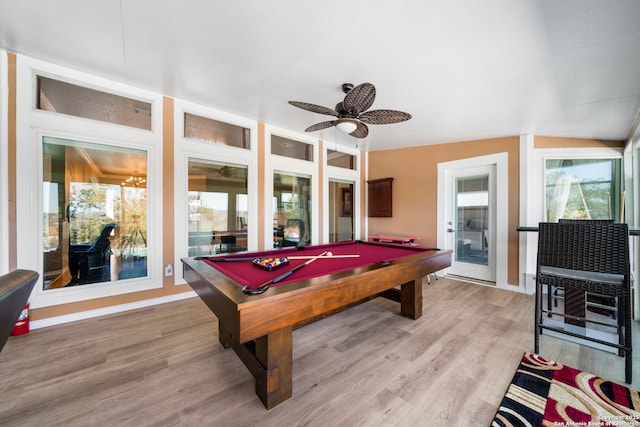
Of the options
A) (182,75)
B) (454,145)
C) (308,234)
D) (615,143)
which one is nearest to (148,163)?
(182,75)

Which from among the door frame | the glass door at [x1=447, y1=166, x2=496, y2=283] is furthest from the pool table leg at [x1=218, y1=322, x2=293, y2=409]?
the glass door at [x1=447, y1=166, x2=496, y2=283]

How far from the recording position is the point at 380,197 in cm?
527

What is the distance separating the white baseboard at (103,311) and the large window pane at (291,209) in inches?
65.7

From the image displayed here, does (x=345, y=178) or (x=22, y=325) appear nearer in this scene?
(x=22, y=325)

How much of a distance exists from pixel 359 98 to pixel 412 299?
2120 millimetres

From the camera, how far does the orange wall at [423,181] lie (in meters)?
3.70

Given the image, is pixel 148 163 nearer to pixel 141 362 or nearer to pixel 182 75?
pixel 182 75

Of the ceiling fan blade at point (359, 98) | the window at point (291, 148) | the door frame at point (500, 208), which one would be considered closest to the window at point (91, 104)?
the window at point (291, 148)

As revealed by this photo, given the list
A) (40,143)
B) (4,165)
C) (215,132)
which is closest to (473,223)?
(215,132)

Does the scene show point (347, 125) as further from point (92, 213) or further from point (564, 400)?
point (92, 213)

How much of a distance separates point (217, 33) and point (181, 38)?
0.34 m

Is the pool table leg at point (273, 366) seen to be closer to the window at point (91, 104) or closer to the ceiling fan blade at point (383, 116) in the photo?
the ceiling fan blade at point (383, 116)

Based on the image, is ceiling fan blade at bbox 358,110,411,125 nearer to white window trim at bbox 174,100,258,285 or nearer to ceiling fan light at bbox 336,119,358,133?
ceiling fan light at bbox 336,119,358,133

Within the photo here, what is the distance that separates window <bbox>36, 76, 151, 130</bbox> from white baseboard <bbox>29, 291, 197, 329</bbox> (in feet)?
6.99
